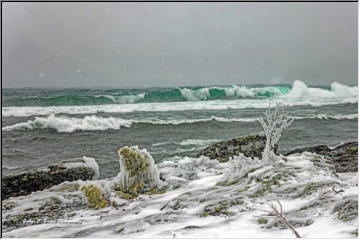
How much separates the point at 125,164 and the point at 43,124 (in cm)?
140

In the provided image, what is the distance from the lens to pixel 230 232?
329 cm

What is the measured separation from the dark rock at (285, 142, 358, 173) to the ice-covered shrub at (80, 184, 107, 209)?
8.99 ft

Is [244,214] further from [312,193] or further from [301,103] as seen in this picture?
[301,103]

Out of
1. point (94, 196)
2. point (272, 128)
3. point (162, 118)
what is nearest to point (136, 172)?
point (94, 196)

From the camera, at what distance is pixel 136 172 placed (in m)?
4.68

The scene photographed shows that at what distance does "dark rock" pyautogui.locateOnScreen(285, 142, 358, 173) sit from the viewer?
177 inches

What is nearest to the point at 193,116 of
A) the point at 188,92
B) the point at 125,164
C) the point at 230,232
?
the point at 188,92

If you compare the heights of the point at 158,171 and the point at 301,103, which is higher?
the point at 301,103

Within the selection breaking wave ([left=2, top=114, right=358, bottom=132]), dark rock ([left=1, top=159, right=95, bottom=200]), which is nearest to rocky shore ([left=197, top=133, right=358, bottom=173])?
breaking wave ([left=2, top=114, right=358, bottom=132])

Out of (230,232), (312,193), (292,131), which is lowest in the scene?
(230,232)

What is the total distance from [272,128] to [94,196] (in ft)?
7.81

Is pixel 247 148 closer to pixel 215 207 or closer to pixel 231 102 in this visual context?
pixel 231 102

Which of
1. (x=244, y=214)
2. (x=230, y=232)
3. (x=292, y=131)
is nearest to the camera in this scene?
(x=230, y=232)

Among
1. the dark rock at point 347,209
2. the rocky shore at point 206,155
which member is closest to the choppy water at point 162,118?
the rocky shore at point 206,155
